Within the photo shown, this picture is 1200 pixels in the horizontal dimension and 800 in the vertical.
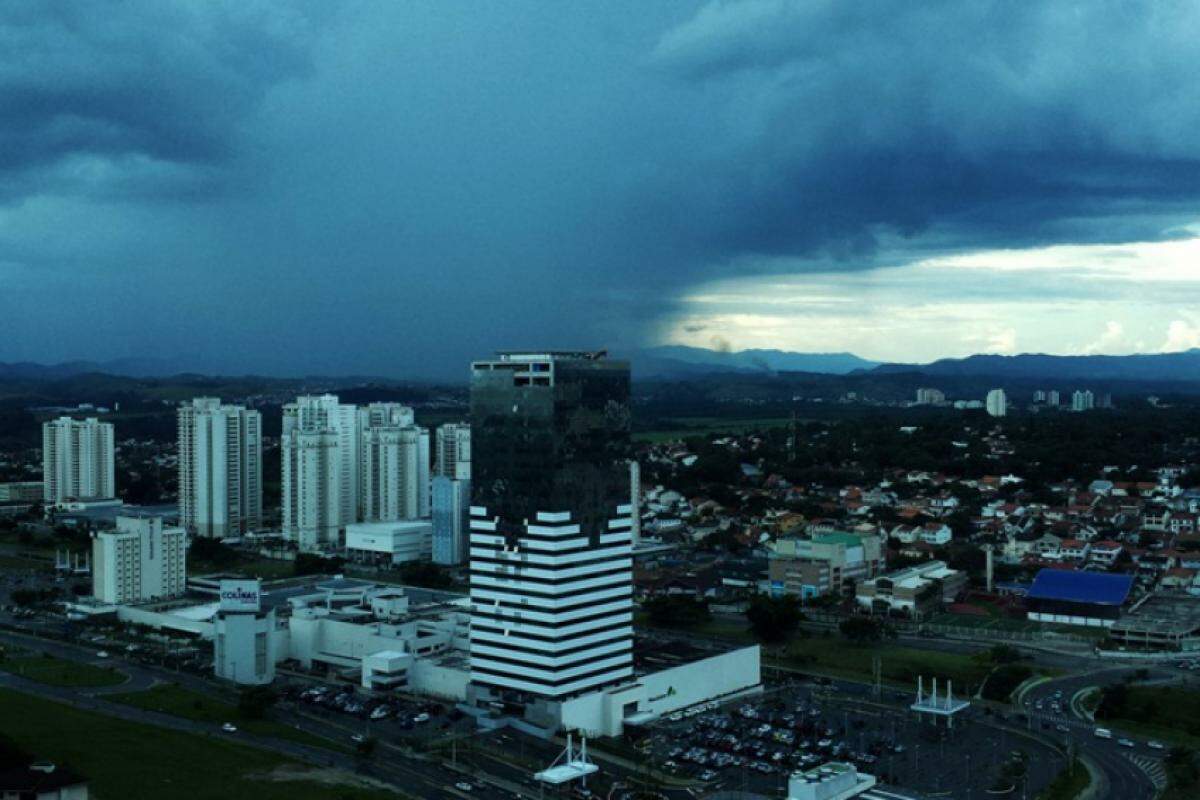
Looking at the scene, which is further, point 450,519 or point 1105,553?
point 450,519

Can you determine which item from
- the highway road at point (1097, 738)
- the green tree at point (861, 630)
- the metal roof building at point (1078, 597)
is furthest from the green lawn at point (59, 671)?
the metal roof building at point (1078, 597)

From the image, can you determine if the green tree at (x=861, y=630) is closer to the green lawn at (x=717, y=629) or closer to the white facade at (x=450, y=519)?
the green lawn at (x=717, y=629)

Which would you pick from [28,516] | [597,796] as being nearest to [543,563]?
[597,796]

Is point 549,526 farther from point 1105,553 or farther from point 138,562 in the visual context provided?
point 1105,553

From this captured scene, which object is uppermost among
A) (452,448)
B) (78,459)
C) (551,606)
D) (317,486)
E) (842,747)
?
(452,448)

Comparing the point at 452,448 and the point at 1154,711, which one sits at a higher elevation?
the point at 452,448

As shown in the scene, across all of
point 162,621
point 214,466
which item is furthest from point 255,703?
point 214,466
